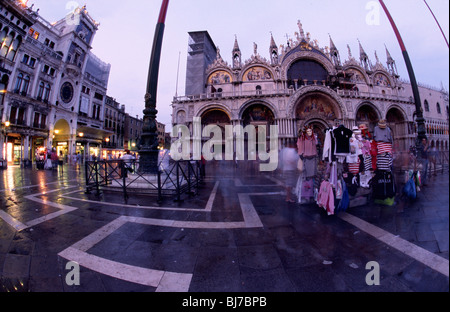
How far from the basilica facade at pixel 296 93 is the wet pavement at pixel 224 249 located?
22.3m

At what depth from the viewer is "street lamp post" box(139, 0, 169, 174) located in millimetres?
6293

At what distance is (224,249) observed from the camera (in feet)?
7.79

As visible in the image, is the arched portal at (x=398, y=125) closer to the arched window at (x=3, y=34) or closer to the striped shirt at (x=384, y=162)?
the striped shirt at (x=384, y=162)

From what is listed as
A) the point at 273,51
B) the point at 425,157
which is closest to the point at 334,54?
the point at 273,51

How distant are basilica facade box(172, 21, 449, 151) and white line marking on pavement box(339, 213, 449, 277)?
22.6 meters

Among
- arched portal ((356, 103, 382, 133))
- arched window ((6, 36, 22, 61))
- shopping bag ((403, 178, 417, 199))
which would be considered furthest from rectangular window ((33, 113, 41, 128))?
arched portal ((356, 103, 382, 133))

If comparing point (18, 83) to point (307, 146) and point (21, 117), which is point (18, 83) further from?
point (307, 146)

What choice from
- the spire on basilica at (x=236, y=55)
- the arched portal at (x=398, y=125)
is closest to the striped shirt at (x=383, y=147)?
the spire on basilica at (x=236, y=55)

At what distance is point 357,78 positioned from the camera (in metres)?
28.0

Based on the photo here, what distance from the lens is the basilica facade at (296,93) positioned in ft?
81.6

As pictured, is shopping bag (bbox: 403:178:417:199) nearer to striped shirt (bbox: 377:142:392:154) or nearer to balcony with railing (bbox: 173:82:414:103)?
striped shirt (bbox: 377:142:392:154)

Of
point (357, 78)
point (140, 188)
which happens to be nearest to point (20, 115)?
point (140, 188)
